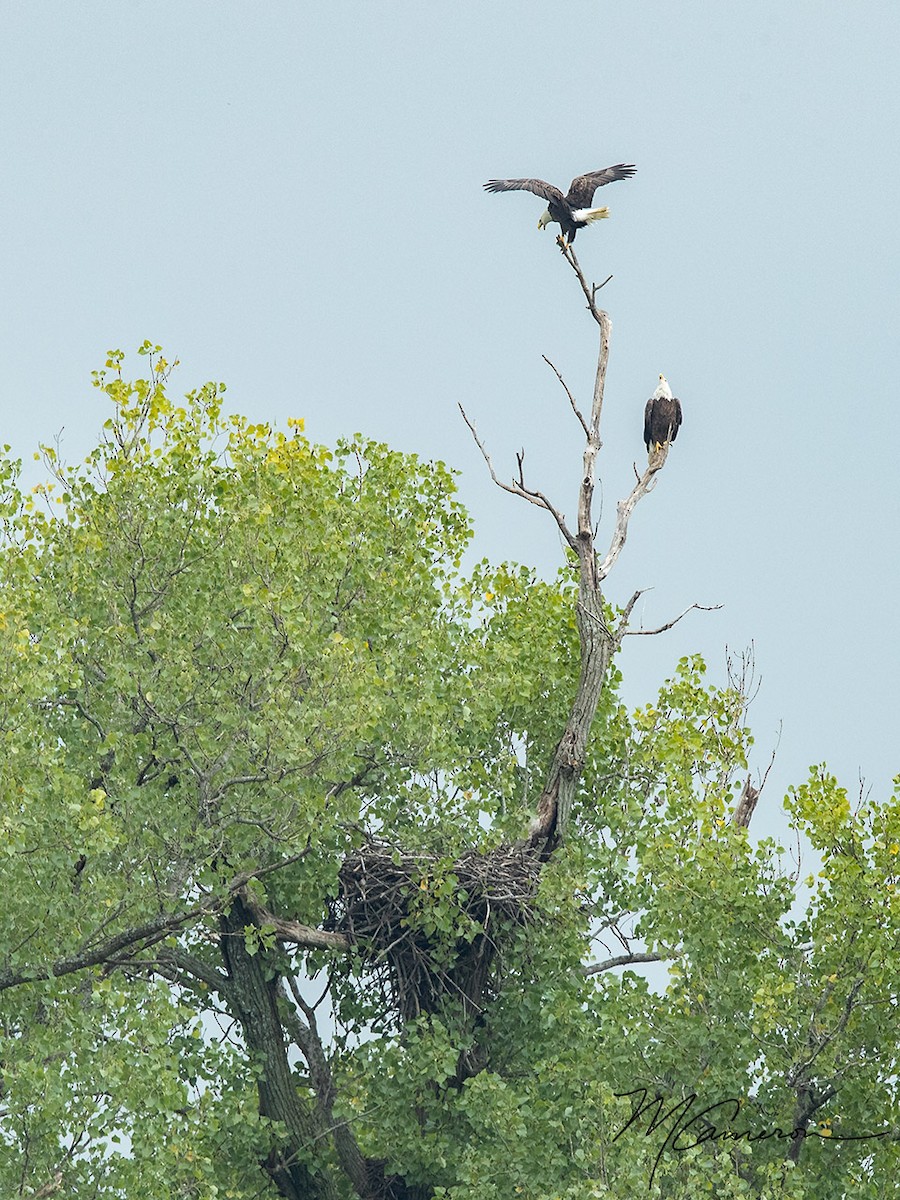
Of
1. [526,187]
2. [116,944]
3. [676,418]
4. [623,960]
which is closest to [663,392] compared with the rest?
[676,418]

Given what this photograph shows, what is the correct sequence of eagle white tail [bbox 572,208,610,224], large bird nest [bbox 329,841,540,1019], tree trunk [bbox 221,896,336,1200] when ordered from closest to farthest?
large bird nest [bbox 329,841,540,1019]
tree trunk [bbox 221,896,336,1200]
eagle white tail [bbox 572,208,610,224]

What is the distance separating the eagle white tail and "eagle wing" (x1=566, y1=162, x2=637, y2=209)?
101mm

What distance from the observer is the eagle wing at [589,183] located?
25.7 m

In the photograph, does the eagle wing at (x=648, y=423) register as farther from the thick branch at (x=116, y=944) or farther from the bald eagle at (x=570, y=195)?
the thick branch at (x=116, y=944)

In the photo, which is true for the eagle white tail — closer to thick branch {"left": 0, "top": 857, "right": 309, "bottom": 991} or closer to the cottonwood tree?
the cottonwood tree

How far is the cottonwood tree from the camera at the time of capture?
19203 millimetres

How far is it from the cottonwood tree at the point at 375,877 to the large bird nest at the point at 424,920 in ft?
0.17

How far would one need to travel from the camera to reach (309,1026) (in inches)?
968

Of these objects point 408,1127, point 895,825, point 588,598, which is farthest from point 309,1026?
point 895,825

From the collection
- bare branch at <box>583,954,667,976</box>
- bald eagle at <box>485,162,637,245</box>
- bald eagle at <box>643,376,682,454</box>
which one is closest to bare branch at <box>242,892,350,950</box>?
bare branch at <box>583,954,667,976</box>

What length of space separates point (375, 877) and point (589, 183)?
9725 mm
